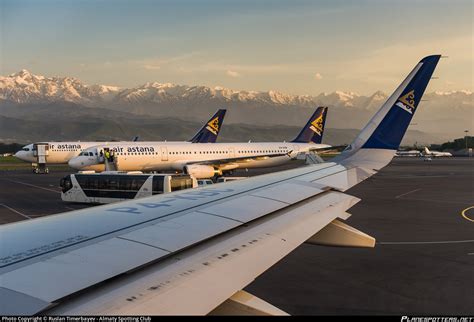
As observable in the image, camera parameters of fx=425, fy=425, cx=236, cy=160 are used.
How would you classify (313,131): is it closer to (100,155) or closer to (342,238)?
(100,155)

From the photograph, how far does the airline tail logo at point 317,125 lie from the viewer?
215 ft

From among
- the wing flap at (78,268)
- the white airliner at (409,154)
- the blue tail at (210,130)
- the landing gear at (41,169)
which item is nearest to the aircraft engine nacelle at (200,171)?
the blue tail at (210,130)

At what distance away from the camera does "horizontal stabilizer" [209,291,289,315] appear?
388 cm

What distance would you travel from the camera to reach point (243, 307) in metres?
3.97

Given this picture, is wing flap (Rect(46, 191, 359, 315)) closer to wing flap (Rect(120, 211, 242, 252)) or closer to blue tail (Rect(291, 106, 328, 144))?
wing flap (Rect(120, 211, 242, 252))

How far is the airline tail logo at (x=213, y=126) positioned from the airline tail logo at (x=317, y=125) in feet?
56.8

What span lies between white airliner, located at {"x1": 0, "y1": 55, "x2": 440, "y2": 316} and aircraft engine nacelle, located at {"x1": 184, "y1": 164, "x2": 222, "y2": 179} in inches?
1372

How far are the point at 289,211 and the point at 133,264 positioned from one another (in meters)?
3.77

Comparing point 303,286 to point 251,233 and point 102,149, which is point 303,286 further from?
point 102,149

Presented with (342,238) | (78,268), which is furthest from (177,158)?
(78,268)

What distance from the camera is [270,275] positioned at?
45.1 ft

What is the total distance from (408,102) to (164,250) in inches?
279

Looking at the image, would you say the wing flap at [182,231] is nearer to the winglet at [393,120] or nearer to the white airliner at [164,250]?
the white airliner at [164,250]

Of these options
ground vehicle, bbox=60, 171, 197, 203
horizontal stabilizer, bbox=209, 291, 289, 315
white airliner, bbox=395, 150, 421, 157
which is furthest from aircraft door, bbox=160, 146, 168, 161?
white airliner, bbox=395, 150, 421, 157
